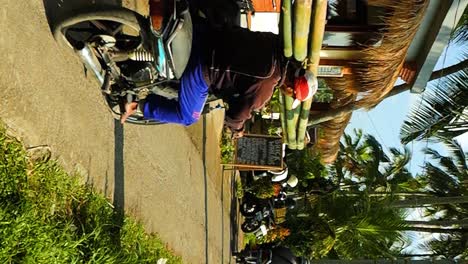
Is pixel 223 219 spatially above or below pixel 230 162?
below

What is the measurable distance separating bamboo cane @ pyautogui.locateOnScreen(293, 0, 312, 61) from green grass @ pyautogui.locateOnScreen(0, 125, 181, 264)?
2137 millimetres

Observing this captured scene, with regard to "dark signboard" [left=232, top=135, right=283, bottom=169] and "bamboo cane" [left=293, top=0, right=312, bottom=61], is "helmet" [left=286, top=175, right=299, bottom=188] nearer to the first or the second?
"dark signboard" [left=232, top=135, right=283, bottom=169]

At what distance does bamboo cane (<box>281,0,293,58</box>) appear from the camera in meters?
5.21

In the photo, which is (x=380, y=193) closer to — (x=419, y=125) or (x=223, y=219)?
(x=419, y=125)

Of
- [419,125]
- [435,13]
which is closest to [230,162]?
[419,125]

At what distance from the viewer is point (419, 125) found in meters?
14.8

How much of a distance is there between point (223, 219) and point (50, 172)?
7.38 metres

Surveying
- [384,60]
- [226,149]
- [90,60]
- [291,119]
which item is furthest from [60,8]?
[226,149]

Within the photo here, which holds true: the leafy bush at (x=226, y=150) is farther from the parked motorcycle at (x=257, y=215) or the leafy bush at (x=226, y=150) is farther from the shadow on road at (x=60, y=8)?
the shadow on road at (x=60, y=8)

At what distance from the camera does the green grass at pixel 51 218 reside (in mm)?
4234

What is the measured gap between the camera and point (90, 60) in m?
5.35

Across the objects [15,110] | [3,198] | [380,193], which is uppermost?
[15,110]

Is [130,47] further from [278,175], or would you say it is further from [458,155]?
[458,155]

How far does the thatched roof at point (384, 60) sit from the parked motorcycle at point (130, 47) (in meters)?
2.57
